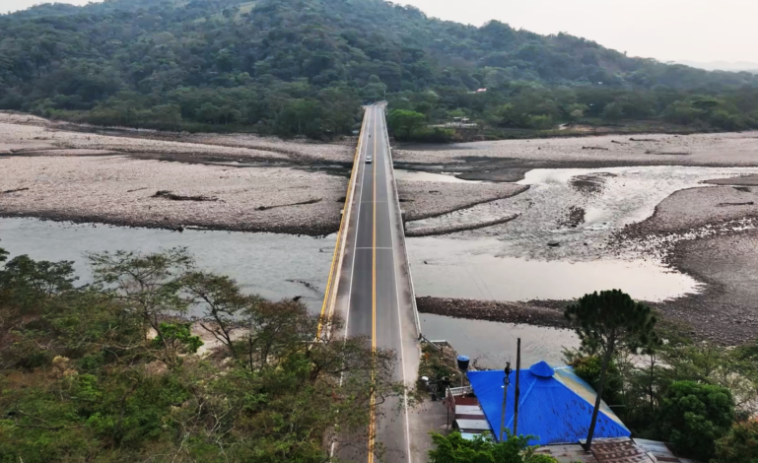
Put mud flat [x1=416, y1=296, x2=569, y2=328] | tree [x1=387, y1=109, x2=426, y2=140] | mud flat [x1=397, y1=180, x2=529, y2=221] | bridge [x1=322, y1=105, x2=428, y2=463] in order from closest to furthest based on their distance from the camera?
bridge [x1=322, y1=105, x2=428, y2=463] → mud flat [x1=416, y1=296, x2=569, y2=328] → mud flat [x1=397, y1=180, x2=529, y2=221] → tree [x1=387, y1=109, x2=426, y2=140]

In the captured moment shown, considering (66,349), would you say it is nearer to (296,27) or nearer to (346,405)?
(346,405)

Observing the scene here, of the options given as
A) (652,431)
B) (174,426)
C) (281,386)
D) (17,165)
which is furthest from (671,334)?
(17,165)

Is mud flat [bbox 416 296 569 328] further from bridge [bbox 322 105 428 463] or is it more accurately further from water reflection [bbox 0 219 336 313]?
water reflection [bbox 0 219 336 313]

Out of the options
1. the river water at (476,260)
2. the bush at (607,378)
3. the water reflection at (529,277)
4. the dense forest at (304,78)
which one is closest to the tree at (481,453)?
the bush at (607,378)

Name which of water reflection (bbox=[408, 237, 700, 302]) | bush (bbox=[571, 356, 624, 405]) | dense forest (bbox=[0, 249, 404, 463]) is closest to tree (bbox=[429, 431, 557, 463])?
dense forest (bbox=[0, 249, 404, 463])

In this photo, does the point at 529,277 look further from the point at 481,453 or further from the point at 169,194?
the point at 169,194

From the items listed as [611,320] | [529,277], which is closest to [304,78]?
[529,277]
